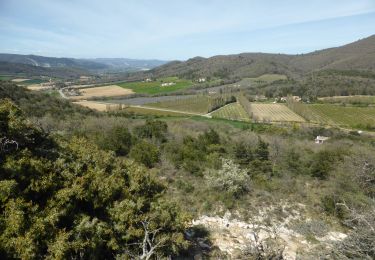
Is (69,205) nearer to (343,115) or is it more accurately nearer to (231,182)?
(231,182)

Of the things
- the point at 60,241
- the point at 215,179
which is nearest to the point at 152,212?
the point at 60,241

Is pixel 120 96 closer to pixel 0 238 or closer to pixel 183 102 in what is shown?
pixel 183 102

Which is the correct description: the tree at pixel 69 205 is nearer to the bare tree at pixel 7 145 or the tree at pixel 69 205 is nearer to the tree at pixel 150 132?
the bare tree at pixel 7 145

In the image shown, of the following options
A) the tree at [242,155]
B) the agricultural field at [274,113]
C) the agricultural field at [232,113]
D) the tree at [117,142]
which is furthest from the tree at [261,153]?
the agricultural field at [232,113]

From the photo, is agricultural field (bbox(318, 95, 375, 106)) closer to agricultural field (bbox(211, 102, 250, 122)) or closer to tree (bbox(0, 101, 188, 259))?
agricultural field (bbox(211, 102, 250, 122))

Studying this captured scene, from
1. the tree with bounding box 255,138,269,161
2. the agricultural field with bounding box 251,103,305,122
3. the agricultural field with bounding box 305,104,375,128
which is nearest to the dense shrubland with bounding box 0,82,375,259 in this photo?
the tree with bounding box 255,138,269,161
